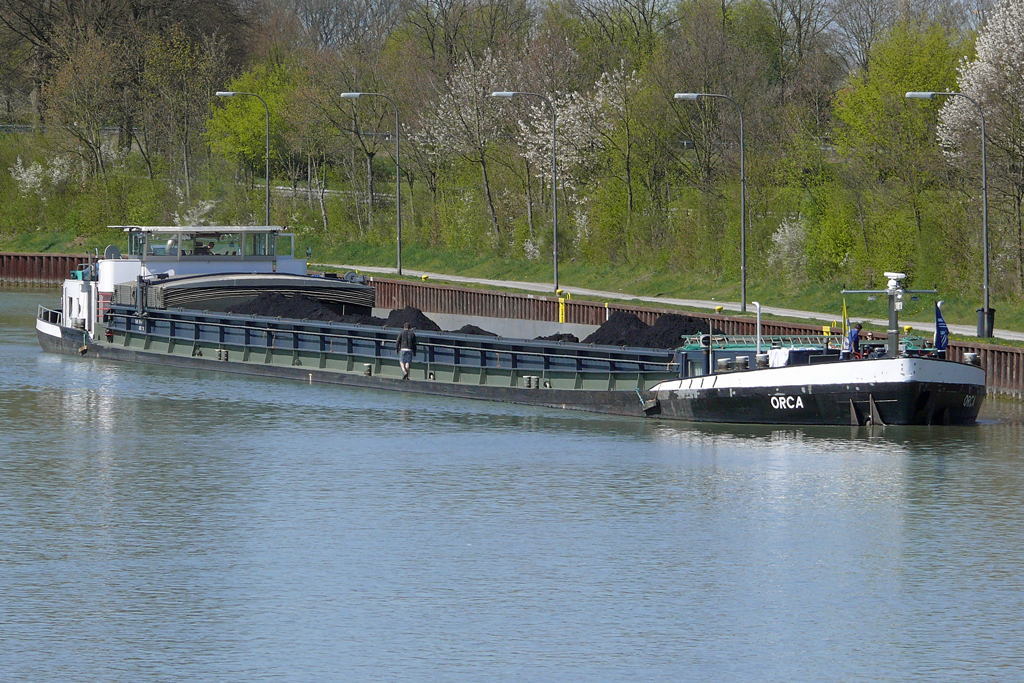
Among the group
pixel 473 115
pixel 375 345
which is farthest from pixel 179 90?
pixel 375 345

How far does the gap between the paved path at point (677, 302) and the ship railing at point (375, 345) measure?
534cm

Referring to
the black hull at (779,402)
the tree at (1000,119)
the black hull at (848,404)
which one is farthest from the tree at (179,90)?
the black hull at (848,404)

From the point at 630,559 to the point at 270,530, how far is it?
18.3 feet

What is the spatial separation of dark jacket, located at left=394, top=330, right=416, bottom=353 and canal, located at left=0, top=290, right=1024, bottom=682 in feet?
10.0

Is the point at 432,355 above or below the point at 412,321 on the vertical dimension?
below

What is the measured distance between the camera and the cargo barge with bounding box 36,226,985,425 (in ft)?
103

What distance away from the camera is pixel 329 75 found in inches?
3425

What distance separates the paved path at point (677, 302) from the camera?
45.1m

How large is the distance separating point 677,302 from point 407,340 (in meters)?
20.6

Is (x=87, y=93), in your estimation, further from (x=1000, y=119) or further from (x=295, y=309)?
(x=1000, y=119)

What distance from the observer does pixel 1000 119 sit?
5006 cm

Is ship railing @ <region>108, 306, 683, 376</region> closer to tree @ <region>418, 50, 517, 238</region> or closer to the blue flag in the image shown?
the blue flag

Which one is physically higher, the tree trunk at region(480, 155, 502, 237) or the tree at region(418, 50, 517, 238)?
the tree at region(418, 50, 517, 238)

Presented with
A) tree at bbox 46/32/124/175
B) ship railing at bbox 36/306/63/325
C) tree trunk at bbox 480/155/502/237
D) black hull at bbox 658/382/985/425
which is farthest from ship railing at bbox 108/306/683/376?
tree at bbox 46/32/124/175
